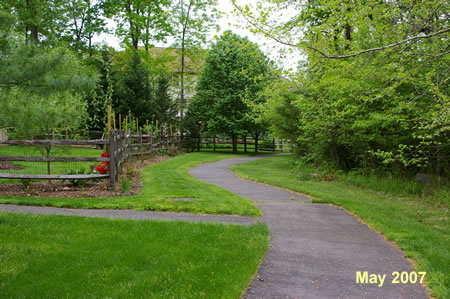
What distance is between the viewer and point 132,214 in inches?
294

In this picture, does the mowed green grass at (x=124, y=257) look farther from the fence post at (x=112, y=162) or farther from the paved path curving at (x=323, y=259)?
the fence post at (x=112, y=162)

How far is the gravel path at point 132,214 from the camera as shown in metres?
7.14

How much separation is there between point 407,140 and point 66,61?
11.5 m

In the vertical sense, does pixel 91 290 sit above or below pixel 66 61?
below

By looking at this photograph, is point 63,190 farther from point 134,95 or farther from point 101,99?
point 134,95

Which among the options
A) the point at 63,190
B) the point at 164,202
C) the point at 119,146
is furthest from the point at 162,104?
the point at 164,202

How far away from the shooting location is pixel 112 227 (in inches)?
241

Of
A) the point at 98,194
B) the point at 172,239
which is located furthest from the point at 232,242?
the point at 98,194

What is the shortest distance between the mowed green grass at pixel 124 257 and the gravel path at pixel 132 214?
0.59 metres

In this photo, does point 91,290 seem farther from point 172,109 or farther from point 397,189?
point 172,109

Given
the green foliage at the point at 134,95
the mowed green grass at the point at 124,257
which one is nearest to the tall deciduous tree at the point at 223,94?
the green foliage at the point at 134,95

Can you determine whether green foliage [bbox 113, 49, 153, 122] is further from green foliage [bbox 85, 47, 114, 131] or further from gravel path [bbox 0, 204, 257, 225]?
gravel path [bbox 0, 204, 257, 225]

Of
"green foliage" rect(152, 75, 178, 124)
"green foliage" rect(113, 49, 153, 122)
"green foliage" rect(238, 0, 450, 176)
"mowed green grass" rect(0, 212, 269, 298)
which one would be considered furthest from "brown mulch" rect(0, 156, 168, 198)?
"green foliage" rect(152, 75, 178, 124)

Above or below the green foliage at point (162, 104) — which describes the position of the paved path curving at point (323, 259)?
below
